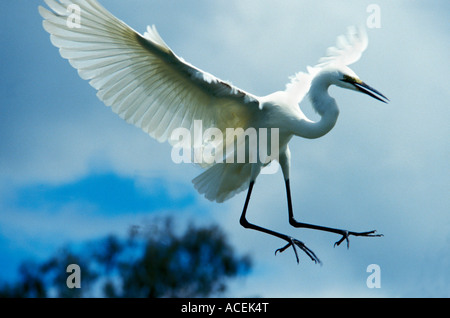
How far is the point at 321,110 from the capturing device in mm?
4453

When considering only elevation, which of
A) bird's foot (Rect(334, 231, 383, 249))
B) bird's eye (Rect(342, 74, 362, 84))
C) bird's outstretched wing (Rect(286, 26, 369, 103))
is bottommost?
bird's foot (Rect(334, 231, 383, 249))

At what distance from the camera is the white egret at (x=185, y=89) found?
13.6ft

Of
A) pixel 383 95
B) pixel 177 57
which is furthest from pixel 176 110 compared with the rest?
pixel 383 95

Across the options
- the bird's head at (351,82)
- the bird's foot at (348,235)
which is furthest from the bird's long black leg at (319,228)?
the bird's head at (351,82)

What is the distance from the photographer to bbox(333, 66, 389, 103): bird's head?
4.51 metres

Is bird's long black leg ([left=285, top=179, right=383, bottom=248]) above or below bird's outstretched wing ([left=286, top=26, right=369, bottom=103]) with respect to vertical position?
below

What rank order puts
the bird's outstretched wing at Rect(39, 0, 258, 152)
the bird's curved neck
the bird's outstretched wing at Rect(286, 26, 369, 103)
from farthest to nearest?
the bird's outstretched wing at Rect(286, 26, 369, 103)
the bird's curved neck
the bird's outstretched wing at Rect(39, 0, 258, 152)

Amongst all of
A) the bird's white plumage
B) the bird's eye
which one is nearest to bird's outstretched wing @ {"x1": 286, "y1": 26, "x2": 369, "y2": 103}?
the bird's white plumage

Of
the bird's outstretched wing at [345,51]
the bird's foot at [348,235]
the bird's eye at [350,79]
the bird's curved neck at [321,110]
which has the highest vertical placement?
the bird's outstretched wing at [345,51]

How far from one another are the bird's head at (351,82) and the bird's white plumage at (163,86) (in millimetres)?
179

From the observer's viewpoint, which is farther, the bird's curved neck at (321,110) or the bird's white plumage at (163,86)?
the bird's curved neck at (321,110)

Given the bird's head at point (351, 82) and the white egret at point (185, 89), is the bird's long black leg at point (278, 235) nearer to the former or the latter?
the white egret at point (185, 89)

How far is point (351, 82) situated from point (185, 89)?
4.13 ft

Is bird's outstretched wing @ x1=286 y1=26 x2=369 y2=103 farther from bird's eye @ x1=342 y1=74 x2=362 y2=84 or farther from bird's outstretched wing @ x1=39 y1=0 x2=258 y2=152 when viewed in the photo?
bird's outstretched wing @ x1=39 y1=0 x2=258 y2=152
